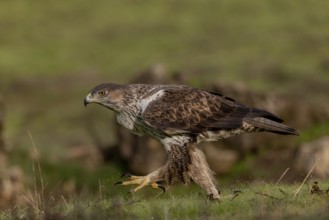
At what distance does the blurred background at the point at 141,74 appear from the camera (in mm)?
25594

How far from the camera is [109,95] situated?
14.0 meters

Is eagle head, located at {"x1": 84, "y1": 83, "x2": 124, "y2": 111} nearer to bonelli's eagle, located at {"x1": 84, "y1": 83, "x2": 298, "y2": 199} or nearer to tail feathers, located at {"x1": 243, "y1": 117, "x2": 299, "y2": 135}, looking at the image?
bonelli's eagle, located at {"x1": 84, "y1": 83, "x2": 298, "y2": 199}

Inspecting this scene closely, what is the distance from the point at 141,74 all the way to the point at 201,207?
1602cm

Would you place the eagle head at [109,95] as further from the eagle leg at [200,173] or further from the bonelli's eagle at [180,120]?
the eagle leg at [200,173]

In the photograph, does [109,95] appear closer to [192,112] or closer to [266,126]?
[192,112]

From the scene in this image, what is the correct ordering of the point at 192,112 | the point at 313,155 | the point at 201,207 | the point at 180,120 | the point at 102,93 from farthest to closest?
the point at 313,155, the point at 102,93, the point at 192,112, the point at 180,120, the point at 201,207

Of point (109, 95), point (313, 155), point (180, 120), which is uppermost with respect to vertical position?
point (109, 95)

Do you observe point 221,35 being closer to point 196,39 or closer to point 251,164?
point 196,39

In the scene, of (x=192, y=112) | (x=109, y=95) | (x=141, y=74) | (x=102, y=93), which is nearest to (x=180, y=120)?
(x=192, y=112)

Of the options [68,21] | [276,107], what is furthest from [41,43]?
[276,107]

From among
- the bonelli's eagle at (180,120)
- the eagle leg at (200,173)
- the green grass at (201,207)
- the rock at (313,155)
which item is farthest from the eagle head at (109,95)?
the rock at (313,155)

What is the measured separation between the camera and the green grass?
10.9 m

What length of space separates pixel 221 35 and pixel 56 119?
16.4 meters

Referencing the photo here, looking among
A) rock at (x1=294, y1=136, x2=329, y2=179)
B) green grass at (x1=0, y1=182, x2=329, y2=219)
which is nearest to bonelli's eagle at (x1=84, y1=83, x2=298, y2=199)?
green grass at (x1=0, y1=182, x2=329, y2=219)
